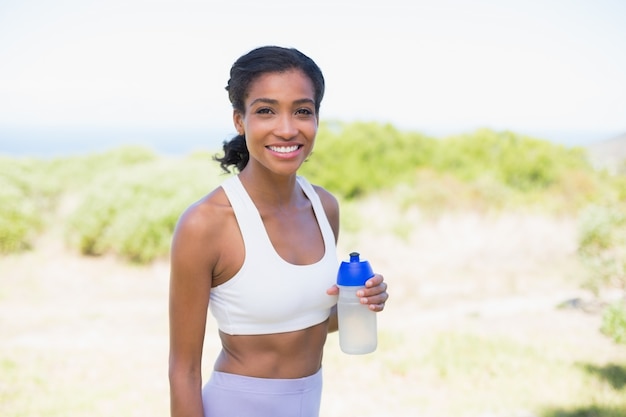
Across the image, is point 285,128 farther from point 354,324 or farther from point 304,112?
point 354,324

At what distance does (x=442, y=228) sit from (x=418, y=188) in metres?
1.83

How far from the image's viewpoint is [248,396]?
1844 mm

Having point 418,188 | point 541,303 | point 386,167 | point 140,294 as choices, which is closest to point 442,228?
point 418,188

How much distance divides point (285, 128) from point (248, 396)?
0.80 m

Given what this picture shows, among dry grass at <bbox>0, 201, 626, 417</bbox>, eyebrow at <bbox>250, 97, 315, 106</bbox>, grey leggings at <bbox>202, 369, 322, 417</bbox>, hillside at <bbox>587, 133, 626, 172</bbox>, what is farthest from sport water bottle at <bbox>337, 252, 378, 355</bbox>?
hillside at <bbox>587, 133, 626, 172</bbox>

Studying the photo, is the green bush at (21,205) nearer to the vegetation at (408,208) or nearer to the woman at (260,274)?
the vegetation at (408,208)

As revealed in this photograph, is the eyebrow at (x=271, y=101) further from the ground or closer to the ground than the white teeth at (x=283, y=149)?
further from the ground

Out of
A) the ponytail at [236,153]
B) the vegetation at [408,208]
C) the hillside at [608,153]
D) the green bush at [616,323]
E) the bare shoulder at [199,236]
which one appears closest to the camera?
the bare shoulder at [199,236]

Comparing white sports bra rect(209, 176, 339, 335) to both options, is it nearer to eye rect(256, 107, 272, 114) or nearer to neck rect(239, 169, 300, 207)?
neck rect(239, 169, 300, 207)

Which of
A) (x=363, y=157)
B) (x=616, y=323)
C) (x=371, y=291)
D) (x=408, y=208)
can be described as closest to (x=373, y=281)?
(x=371, y=291)

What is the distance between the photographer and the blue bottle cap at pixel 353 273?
184cm

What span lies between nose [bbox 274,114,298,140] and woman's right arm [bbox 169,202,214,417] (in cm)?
31

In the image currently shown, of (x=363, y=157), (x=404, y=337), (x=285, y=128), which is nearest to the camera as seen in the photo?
(x=285, y=128)

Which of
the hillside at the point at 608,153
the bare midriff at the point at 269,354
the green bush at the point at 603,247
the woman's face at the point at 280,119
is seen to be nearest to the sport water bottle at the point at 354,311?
the bare midriff at the point at 269,354
